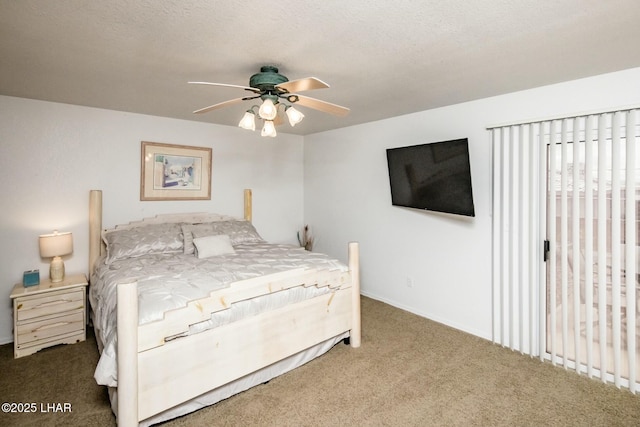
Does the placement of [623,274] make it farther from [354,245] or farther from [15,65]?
[15,65]

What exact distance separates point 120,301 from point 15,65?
190 cm

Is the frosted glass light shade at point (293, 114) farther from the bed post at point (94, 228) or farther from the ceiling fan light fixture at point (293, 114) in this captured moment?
the bed post at point (94, 228)

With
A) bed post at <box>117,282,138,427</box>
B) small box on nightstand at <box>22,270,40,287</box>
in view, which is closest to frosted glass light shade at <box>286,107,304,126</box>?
bed post at <box>117,282,138,427</box>

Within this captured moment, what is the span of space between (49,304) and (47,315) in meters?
0.10

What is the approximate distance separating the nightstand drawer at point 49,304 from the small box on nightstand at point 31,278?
0.25m

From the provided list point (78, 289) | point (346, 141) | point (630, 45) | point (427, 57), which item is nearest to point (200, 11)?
point (427, 57)

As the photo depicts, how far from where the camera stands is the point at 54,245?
293 centimetres

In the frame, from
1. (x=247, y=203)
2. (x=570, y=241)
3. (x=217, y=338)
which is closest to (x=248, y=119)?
(x=217, y=338)

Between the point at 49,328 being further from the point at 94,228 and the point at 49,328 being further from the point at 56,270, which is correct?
the point at 94,228

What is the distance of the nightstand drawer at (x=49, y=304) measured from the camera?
8.78 feet

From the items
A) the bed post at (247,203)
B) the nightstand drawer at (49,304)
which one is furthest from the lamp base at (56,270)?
the bed post at (247,203)

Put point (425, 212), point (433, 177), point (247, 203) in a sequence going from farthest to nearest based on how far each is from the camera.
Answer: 1. point (247, 203)
2. point (425, 212)
3. point (433, 177)

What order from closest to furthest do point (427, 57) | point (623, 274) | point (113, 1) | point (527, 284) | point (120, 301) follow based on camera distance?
1. point (113, 1)
2. point (120, 301)
3. point (427, 57)
4. point (623, 274)
5. point (527, 284)

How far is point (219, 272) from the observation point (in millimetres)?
2543
